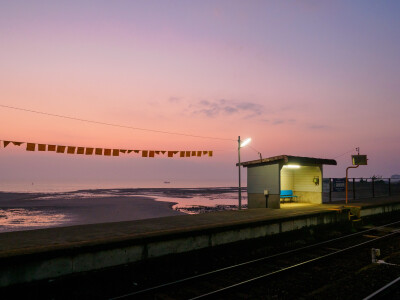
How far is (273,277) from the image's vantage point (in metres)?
9.04

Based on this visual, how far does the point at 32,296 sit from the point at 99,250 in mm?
1879

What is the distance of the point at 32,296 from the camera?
752cm

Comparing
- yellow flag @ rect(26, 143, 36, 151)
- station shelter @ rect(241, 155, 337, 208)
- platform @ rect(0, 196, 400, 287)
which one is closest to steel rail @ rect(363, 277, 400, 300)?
platform @ rect(0, 196, 400, 287)

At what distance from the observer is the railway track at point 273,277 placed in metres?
7.77

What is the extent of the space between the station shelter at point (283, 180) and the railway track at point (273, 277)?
6.22 meters

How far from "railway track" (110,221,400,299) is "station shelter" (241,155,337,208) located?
20.4ft

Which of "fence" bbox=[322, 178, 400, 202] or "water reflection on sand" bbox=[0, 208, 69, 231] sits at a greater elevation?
"fence" bbox=[322, 178, 400, 202]

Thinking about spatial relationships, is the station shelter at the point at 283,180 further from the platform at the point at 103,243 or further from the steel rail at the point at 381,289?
the steel rail at the point at 381,289

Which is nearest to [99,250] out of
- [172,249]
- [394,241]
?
[172,249]

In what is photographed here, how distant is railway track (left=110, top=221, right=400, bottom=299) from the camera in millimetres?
7773

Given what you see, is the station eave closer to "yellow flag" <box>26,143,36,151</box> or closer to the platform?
the platform

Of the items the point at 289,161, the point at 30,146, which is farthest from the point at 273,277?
the point at 30,146

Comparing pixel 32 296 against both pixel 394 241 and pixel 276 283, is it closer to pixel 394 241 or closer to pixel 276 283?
pixel 276 283

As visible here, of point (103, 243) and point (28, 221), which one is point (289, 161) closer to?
point (103, 243)
